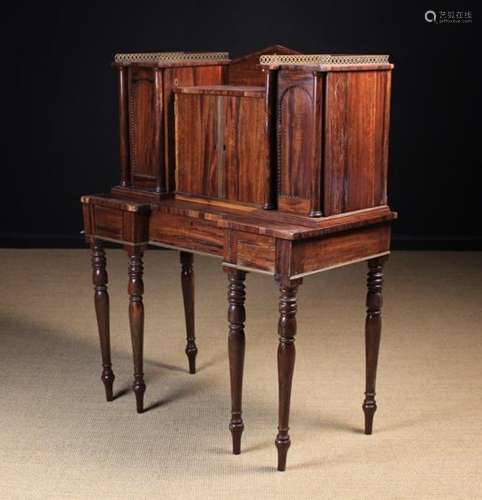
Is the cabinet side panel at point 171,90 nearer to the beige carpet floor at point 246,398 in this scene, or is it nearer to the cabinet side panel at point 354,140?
the cabinet side panel at point 354,140

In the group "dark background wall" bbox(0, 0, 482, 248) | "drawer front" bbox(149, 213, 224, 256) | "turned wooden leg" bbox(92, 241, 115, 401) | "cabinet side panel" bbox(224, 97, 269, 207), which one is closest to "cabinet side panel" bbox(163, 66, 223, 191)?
"drawer front" bbox(149, 213, 224, 256)

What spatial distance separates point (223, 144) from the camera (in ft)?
12.8

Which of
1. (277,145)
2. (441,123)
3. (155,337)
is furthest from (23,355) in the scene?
(441,123)

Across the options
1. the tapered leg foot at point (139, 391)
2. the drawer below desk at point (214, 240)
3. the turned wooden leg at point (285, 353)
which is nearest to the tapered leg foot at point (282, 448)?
the turned wooden leg at point (285, 353)

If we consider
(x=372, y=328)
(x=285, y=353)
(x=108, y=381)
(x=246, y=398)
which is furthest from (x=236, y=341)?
(x=108, y=381)

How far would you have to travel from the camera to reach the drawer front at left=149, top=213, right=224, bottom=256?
151 inches

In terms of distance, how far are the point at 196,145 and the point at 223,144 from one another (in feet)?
0.53

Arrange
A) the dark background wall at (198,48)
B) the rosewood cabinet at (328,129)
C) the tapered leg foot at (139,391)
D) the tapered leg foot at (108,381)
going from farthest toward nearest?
the dark background wall at (198,48) < the tapered leg foot at (108,381) < the tapered leg foot at (139,391) < the rosewood cabinet at (328,129)

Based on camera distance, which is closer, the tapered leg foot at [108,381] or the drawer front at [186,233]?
the drawer front at [186,233]

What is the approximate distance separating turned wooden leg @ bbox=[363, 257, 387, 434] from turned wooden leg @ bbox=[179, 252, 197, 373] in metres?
1.09

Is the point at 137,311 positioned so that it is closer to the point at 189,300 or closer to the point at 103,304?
the point at 103,304

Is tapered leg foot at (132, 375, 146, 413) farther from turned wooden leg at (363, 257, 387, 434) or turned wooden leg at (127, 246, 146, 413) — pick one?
turned wooden leg at (363, 257, 387, 434)

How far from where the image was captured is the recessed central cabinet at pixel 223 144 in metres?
3.75

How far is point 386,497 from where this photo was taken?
3.59 m
